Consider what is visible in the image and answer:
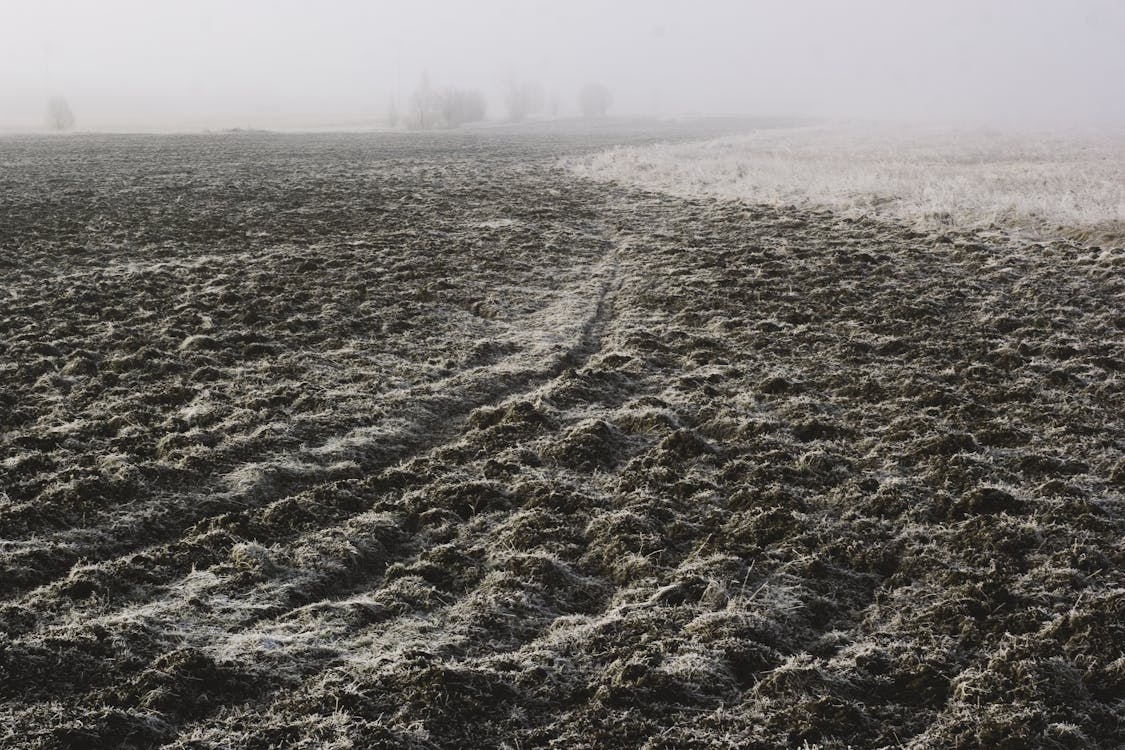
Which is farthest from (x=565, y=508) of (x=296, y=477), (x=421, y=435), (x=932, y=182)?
(x=932, y=182)

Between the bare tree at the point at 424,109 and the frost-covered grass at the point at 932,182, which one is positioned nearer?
the frost-covered grass at the point at 932,182

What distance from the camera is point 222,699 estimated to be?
5.46 metres

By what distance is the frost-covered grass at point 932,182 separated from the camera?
72.2ft

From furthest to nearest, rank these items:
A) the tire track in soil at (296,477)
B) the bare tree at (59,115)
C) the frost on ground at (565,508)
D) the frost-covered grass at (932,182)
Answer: the bare tree at (59,115) < the frost-covered grass at (932,182) < the tire track in soil at (296,477) < the frost on ground at (565,508)

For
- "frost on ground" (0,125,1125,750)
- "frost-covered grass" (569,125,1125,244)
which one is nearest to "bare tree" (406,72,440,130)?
"frost-covered grass" (569,125,1125,244)

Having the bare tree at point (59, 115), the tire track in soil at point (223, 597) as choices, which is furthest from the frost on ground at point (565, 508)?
the bare tree at point (59, 115)

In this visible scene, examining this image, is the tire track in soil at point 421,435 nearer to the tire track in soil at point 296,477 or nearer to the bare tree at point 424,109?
the tire track in soil at point 296,477

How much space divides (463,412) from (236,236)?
1452 centimetres

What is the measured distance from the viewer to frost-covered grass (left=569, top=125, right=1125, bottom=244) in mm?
22000

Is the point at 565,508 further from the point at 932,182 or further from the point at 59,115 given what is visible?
the point at 59,115

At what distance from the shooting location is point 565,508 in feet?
26.8

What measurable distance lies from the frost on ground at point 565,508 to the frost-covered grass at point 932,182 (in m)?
4.54

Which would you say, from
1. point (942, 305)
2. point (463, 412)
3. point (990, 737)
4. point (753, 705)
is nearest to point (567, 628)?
point (753, 705)

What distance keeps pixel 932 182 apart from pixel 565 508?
2657 centimetres
